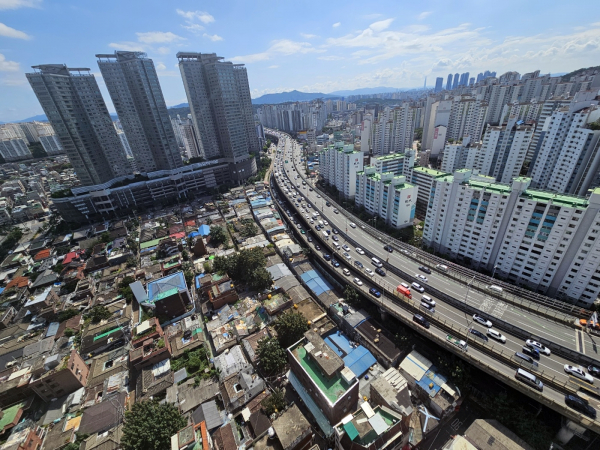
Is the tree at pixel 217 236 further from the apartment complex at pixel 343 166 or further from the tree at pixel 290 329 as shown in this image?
the apartment complex at pixel 343 166

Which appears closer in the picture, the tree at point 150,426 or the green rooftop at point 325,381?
the tree at point 150,426

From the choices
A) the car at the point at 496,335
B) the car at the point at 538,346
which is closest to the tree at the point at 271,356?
the car at the point at 496,335

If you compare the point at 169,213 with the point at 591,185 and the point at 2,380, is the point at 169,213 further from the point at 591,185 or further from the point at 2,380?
the point at 591,185

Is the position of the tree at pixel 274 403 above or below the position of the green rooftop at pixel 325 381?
below

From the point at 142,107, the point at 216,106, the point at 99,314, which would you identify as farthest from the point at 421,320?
the point at 142,107

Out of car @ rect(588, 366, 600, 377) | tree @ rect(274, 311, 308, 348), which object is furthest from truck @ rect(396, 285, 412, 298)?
car @ rect(588, 366, 600, 377)

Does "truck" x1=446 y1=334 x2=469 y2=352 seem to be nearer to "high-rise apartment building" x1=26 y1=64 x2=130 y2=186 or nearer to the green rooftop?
the green rooftop
